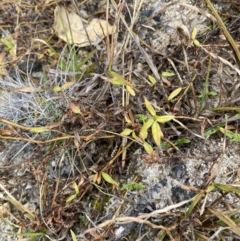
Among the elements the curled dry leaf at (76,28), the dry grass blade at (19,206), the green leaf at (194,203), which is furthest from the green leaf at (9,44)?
the green leaf at (194,203)

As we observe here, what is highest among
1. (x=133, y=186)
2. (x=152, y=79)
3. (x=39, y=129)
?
(x=152, y=79)

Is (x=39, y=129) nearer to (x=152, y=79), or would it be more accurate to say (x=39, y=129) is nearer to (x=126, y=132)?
(x=126, y=132)

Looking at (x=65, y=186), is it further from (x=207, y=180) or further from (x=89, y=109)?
(x=207, y=180)

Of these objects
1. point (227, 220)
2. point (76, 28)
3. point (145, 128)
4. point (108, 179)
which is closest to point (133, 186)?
point (108, 179)

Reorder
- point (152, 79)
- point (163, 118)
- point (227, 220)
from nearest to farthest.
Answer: point (227, 220) < point (163, 118) < point (152, 79)

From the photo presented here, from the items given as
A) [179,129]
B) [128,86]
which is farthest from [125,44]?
[179,129]

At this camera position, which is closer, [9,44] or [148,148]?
[148,148]

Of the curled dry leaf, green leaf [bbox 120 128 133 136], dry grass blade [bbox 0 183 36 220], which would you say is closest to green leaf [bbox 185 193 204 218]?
green leaf [bbox 120 128 133 136]

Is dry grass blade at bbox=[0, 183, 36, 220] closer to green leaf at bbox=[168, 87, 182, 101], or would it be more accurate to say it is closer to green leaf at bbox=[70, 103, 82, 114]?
green leaf at bbox=[70, 103, 82, 114]

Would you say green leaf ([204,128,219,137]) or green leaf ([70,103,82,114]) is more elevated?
green leaf ([70,103,82,114])
